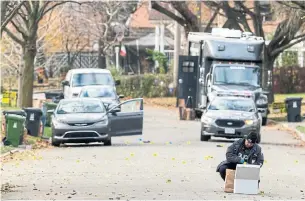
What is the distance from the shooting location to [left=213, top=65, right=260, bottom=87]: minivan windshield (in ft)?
122

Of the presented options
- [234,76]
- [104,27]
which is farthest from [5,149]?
[104,27]

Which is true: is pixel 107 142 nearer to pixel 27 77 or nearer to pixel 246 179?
pixel 246 179

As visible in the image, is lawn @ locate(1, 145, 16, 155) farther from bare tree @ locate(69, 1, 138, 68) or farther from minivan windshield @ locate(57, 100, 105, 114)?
bare tree @ locate(69, 1, 138, 68)

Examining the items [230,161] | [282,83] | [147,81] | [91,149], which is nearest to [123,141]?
[91,149]

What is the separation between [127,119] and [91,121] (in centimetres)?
220

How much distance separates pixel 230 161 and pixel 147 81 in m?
43.4

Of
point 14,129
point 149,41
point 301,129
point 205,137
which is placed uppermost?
point 149,41

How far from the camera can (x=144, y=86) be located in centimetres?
5981

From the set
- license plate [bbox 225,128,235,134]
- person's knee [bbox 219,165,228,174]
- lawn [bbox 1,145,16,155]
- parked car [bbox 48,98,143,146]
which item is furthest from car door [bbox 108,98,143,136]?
person's knee [bbox 219,165,228,174]

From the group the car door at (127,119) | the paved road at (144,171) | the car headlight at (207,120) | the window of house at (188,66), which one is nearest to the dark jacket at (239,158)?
the paved road at (144,171)

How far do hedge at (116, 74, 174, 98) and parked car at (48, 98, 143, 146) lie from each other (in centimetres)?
2894

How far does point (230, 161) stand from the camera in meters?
16.4

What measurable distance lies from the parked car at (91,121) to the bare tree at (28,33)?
Answer: 13279 millimetres

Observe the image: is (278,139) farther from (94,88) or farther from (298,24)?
(298,24)
